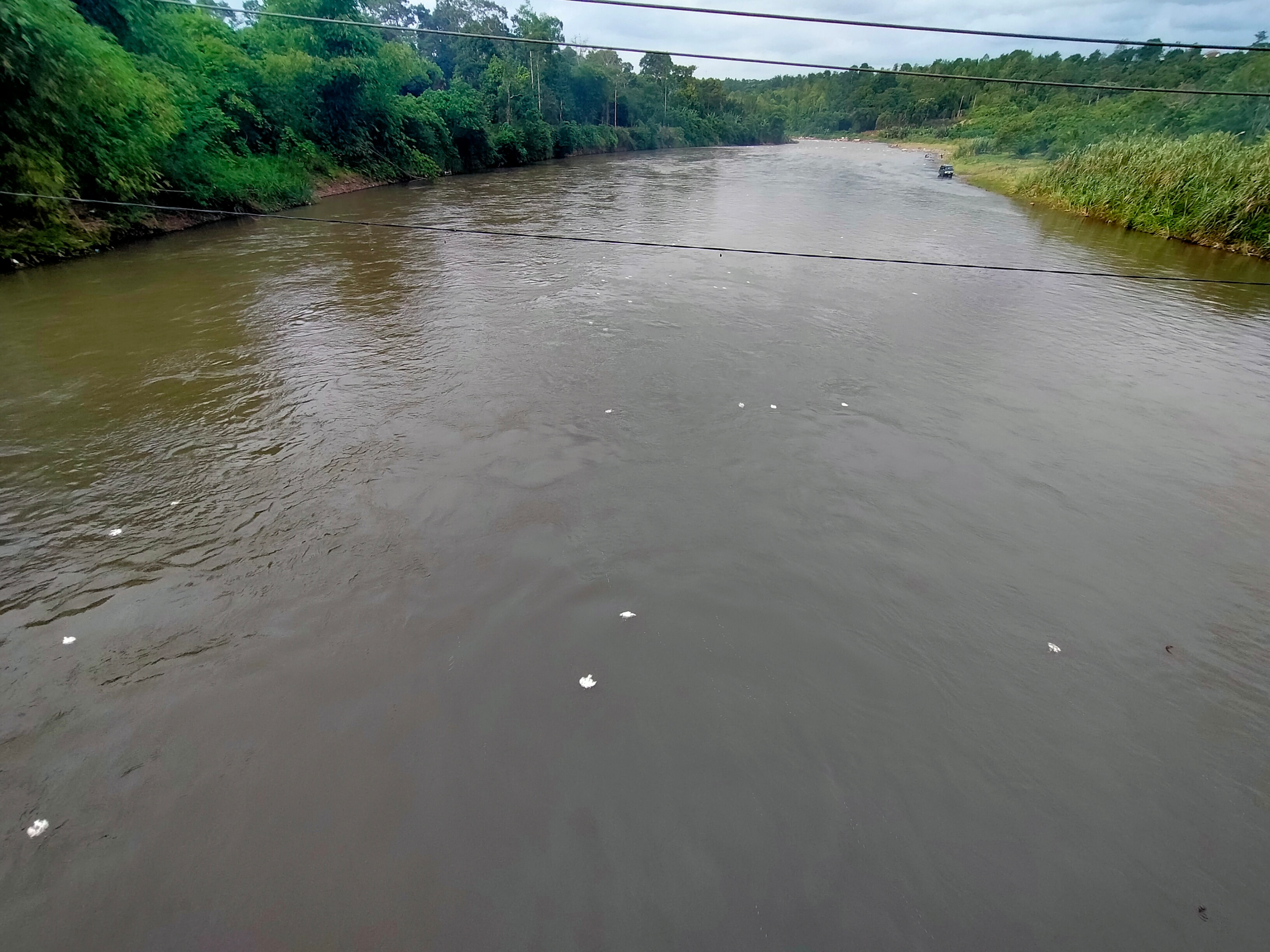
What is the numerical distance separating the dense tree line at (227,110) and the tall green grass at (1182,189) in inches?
761

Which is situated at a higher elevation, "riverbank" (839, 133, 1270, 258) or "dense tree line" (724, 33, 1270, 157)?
"dense tree line" (724, 33, 1270, 157)

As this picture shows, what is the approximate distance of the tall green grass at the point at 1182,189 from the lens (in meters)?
15.4

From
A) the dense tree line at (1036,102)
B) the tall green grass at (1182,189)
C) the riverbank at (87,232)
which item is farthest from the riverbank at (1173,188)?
the riverbank at (87,232)

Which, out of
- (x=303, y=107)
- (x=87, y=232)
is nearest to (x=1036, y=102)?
(x=303, y=107)

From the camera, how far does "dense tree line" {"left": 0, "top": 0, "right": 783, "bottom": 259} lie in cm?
1013

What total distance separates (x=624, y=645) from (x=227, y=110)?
22.8 metres

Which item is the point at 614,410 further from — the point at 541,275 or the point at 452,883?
the point at 541,275

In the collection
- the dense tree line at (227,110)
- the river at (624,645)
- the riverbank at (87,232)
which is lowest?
the river at (624,645)

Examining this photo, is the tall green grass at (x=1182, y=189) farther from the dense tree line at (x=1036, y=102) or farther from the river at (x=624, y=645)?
the river at (x=624, y=645)

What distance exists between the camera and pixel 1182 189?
689 inches

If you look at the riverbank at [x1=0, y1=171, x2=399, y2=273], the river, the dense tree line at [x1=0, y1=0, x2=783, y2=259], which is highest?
the dense tree line at [x1=0, y1=0, x2=783, y2=259]

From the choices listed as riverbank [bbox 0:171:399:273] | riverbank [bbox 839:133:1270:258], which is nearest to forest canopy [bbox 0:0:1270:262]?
riverbank [bbox 0:171:399:273]

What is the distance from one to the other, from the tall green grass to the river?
1104 cm

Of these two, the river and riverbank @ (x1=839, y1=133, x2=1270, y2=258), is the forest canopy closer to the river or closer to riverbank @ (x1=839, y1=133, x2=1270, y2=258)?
the river
